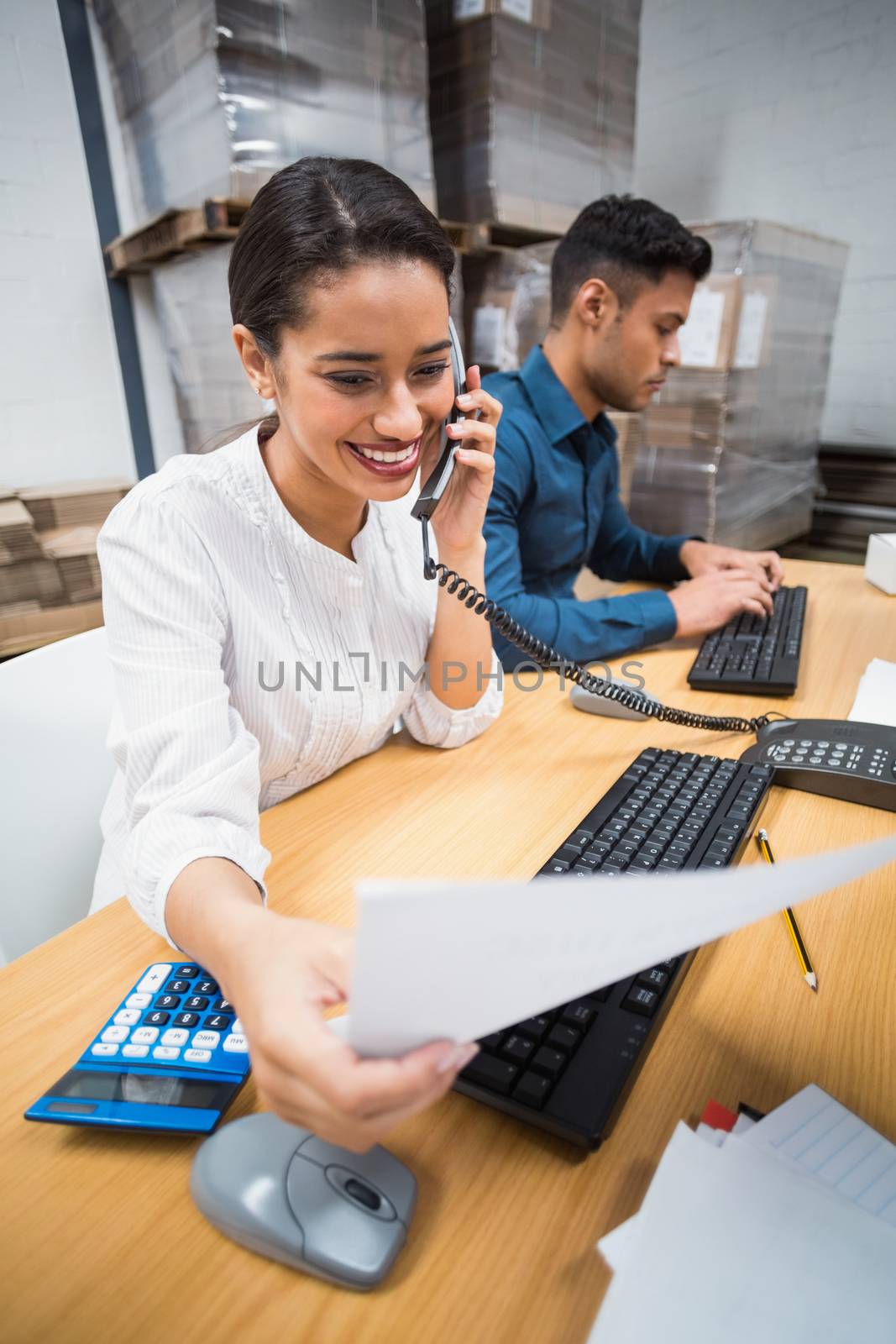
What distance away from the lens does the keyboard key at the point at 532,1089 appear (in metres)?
0.42

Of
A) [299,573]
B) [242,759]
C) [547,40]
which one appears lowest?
[242,759]

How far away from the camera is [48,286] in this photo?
1.89 m

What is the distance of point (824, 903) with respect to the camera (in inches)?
23.8

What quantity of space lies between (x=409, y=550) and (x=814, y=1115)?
0.74 m

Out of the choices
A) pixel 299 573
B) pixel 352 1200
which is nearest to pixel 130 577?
pixel 299 573

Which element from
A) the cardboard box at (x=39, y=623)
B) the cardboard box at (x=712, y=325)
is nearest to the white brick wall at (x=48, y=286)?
the cardboard box at (x=39, y=623)

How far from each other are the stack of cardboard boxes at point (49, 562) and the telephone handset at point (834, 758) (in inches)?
60.4

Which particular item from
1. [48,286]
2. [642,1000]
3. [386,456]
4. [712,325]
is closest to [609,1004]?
[642,1000]

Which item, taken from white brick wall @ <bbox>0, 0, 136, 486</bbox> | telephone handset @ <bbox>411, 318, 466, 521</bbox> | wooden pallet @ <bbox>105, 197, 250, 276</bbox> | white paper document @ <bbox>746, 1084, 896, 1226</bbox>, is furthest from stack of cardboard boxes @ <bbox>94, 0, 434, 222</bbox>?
white paper document @ <bbox>746, 1084, 896, 1226</bbox>

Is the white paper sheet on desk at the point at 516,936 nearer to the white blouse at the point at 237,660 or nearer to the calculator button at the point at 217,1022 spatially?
the calculator button at the point at 217,1022

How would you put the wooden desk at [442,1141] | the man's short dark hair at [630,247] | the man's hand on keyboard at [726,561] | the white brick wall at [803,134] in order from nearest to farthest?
the wooden desk at [442,1141] → the man's short dark hair at [630,247] → the man's hand on keyboard at [726,561] → the white brick wall at [803,134]

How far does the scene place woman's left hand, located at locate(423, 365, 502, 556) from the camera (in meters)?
0.87

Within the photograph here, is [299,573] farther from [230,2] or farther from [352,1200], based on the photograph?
[230,2]

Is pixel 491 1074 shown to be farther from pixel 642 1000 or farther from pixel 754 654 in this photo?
pixel 754 654
